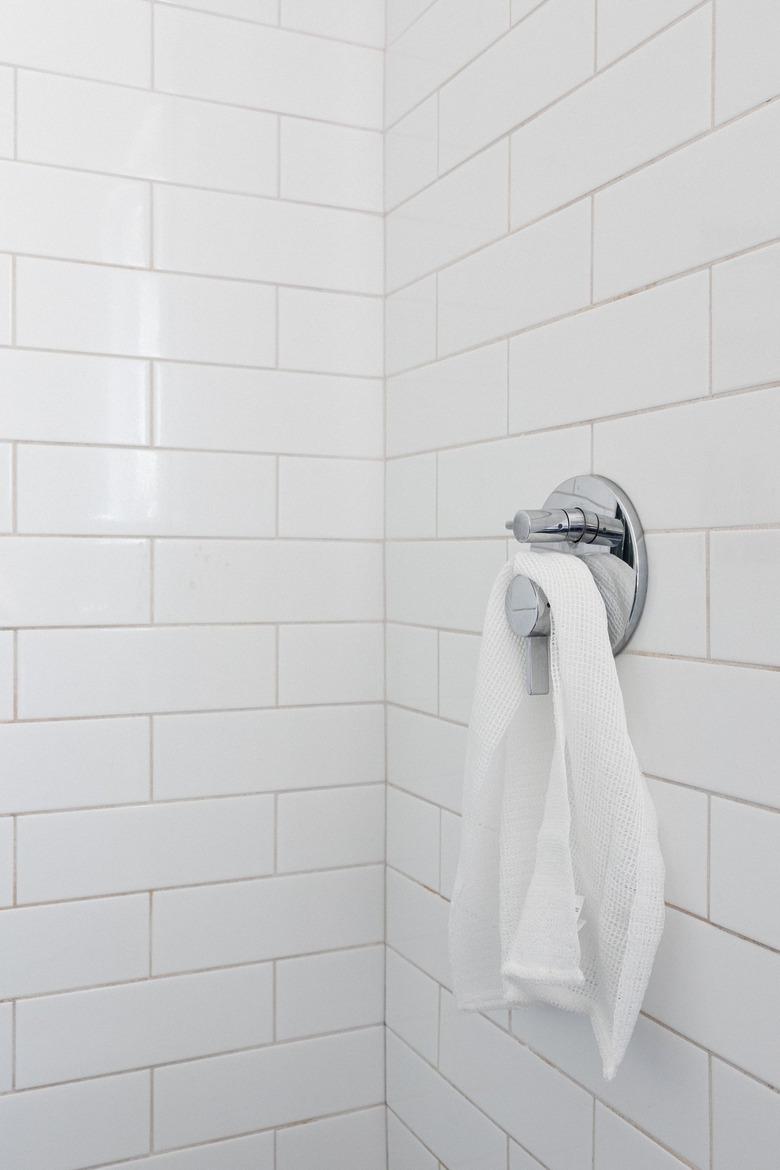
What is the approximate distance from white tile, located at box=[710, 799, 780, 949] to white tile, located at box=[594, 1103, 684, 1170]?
23 cm

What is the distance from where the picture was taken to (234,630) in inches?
49.7

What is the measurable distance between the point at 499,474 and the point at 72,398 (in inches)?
20.2

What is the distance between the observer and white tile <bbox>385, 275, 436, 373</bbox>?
4.02 ft

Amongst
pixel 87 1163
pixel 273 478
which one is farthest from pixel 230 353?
pixel 87 1163

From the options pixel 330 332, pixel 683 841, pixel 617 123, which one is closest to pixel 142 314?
A: pixel 330 332

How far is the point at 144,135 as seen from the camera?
121 centimetres

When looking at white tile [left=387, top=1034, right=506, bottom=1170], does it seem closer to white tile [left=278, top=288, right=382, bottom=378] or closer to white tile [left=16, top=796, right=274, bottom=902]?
white tile [left=16, top=796, right=274, bottom=902]

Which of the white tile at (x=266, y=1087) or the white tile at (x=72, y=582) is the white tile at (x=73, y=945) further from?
the white tile at (x=72, y=582)

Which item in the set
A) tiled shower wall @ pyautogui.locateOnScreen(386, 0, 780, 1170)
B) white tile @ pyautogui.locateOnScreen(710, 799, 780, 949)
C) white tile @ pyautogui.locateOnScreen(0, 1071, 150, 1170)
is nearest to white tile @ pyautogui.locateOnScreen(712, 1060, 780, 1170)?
tiled shower wall @ pyautogui.locateOnScreen(386, 0, 780, 1170)

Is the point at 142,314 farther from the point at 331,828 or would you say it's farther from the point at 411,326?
the point at 331,828

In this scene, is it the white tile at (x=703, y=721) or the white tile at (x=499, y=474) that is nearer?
the white tile at (x=703, y=721)

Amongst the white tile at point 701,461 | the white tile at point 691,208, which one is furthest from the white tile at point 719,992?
the white tile at point 691,208

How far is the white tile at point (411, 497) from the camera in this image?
4.02 feet

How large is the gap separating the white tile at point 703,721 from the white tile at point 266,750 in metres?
0.52
